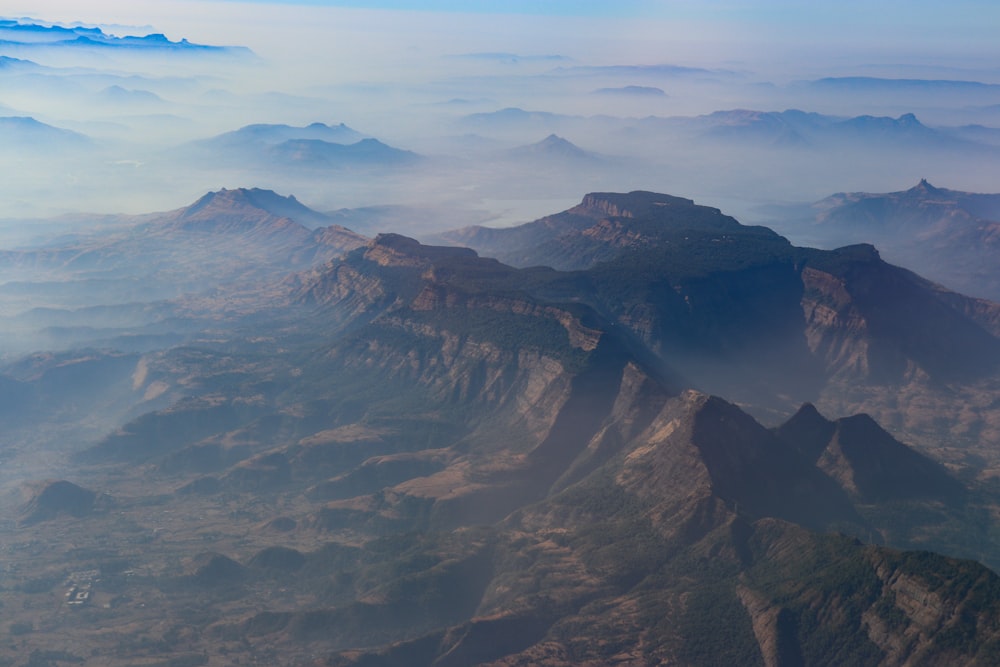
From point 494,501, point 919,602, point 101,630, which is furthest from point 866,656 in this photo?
point 101,630

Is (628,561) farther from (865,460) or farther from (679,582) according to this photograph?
(865,460)

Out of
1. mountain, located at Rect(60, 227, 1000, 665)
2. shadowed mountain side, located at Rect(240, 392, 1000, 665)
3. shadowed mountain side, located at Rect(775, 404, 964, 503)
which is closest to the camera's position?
shadowed mountain side, located at Rect(240, 392, 1000, 665)

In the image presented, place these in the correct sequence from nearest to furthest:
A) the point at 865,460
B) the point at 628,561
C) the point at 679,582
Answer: the point at 679,582 → the point at 628,561 → the point at 865,460

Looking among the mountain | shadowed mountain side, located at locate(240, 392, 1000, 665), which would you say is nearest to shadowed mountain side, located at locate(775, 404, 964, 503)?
the mountain

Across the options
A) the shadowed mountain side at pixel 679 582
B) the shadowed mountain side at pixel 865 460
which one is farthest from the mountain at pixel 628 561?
the shadowed mountain side at pixel 865 460

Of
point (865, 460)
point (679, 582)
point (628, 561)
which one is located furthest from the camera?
point (865, 460)

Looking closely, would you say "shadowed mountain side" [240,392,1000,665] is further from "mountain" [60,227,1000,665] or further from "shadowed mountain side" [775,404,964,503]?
"shadowed mountain side" [775,404,964,503]

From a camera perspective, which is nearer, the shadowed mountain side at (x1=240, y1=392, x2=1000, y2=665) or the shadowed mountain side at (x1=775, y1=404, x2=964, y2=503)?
the shadowed mountain side at (x1=240, y1=392, x2=1000, y2=665)

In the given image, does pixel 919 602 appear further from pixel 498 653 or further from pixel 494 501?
pixel 494 501

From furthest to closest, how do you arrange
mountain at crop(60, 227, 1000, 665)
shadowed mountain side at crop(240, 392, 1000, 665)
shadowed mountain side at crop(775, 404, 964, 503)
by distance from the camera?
shadowed mountain side at crop(775, 404, 964, 503)
mountain at crop(60, 227, 1000, 665)
shadowed mountain side at crop(240, 392, 1000, 665)

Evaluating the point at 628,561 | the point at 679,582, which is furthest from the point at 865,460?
the point at 628,561

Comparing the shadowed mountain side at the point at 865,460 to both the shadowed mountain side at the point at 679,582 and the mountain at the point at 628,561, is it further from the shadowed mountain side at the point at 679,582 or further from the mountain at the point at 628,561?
the shadowed mountain side at the point at 679,582
